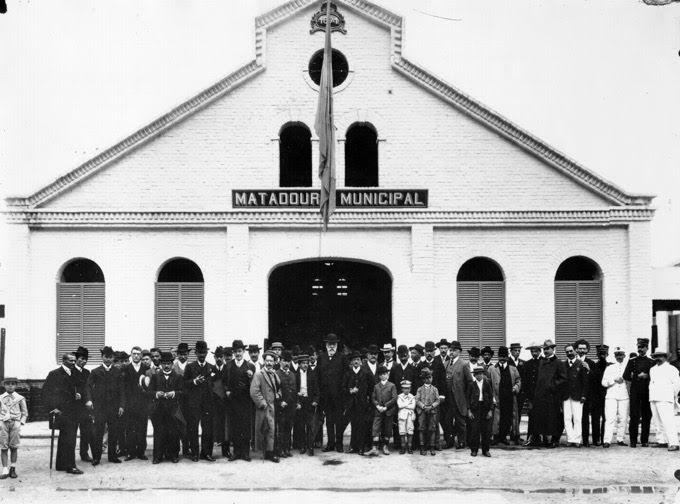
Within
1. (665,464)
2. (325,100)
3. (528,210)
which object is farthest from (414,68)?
(665,464)

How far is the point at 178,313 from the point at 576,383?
9745 mm

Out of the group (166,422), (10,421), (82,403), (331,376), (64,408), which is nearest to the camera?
(10,421)

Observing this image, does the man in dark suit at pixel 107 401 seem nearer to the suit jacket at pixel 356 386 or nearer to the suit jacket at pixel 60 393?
the suit jacket at pixel 60 393

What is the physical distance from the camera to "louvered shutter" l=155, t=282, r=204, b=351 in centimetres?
2036

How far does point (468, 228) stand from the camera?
20500 millimetres

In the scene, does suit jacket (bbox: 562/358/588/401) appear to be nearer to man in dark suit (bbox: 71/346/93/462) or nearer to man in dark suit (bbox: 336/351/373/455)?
man in dark suit (bbox: 336/351/373/455)

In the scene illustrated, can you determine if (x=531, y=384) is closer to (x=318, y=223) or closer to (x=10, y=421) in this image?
(x=318, y=223)

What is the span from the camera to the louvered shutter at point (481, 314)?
20484 mm

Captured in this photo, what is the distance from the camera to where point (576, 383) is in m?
16.0

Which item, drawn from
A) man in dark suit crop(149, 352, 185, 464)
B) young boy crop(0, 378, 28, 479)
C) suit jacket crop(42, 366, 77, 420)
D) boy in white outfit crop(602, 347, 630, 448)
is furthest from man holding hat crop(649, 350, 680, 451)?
young boy crop(0, 378, 28, 479)

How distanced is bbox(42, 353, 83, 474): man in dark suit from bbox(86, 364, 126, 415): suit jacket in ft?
1.46

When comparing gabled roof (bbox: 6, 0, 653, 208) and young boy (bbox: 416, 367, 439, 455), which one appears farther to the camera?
gabled roof (bbox: 6, 0, 653, 208)

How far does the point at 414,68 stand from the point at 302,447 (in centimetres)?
994

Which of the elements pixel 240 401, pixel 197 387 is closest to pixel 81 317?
pixel 197 387
